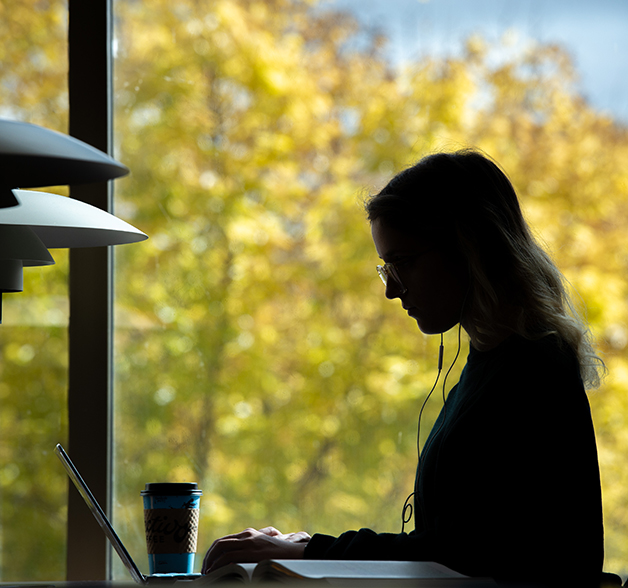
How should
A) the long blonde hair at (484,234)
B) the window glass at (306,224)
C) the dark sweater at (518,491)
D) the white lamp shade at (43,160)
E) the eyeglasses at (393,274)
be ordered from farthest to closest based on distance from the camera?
the window glass at (306,224)
the eyeglasses at (393,274)
the long blonde hair at (484,234)
the dark sweater at (518,491)
the white lamp shade at (43,160)

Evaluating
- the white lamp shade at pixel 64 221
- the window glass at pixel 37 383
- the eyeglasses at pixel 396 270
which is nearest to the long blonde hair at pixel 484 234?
the eyeglasses at pixel 396 270

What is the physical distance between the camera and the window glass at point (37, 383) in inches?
67.7

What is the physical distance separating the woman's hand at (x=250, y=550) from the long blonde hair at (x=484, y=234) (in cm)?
44

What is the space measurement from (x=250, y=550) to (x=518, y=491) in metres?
0.35

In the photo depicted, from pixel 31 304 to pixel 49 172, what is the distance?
47.0 inches

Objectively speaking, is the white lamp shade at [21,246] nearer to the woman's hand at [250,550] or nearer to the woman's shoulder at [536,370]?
the woman's hand at [250,550]

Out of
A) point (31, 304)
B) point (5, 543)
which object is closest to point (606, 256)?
point (31, 304)

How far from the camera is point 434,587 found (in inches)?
27.7

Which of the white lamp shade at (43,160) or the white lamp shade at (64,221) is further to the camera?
the white lamp shade at (64,221)

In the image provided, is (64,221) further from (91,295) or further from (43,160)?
(91,295)

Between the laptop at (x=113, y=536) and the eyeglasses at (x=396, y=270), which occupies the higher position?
the eyeglasses at (x=396, y=270)

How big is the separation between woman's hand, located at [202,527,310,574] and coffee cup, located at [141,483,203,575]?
0.09m

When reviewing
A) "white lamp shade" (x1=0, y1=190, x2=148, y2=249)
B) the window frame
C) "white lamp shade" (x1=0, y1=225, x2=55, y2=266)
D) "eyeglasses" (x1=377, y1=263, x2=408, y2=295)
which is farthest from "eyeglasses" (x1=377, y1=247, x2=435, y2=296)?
the window frame

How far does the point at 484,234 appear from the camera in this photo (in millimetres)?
1110
